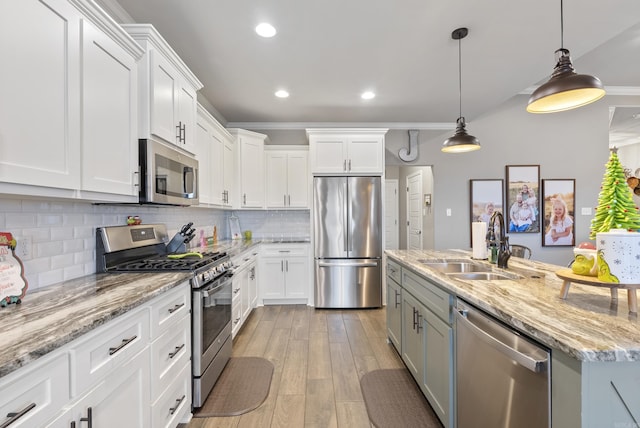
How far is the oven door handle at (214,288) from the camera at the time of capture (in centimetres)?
191

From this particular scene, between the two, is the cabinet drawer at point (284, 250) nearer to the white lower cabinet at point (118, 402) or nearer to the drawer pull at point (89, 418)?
the white lower cabinet at point (118, 402)

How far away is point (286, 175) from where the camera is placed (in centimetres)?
444

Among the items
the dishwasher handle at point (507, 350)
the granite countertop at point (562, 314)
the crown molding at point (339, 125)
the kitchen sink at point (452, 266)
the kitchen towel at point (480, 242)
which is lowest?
the dishwasher handle at point (507, 350)

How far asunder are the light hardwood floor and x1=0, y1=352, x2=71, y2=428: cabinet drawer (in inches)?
46.8

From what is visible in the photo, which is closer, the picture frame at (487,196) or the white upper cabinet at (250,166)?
the white upper cabinet at (250,166)

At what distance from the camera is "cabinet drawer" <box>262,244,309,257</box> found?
13.6 ft

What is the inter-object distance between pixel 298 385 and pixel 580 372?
1872 mm

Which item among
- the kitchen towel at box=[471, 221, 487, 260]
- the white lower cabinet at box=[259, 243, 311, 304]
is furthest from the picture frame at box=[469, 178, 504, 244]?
the white lower cabinet at box=[259, 243, 311, 304]

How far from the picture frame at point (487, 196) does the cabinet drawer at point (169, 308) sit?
4407 mm

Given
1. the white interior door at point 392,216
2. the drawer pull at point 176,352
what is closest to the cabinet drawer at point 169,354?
the drawer pull at point 176,352

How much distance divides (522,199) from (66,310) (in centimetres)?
555

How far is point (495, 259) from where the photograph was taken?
212 cm

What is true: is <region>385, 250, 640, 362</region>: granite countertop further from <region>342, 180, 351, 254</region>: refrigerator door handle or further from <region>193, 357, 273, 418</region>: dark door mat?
<region>342, 180, 351, 254</region>: refrigerator door handle

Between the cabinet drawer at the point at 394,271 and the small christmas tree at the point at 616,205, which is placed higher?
the small christmas tree at the point at 616,205
